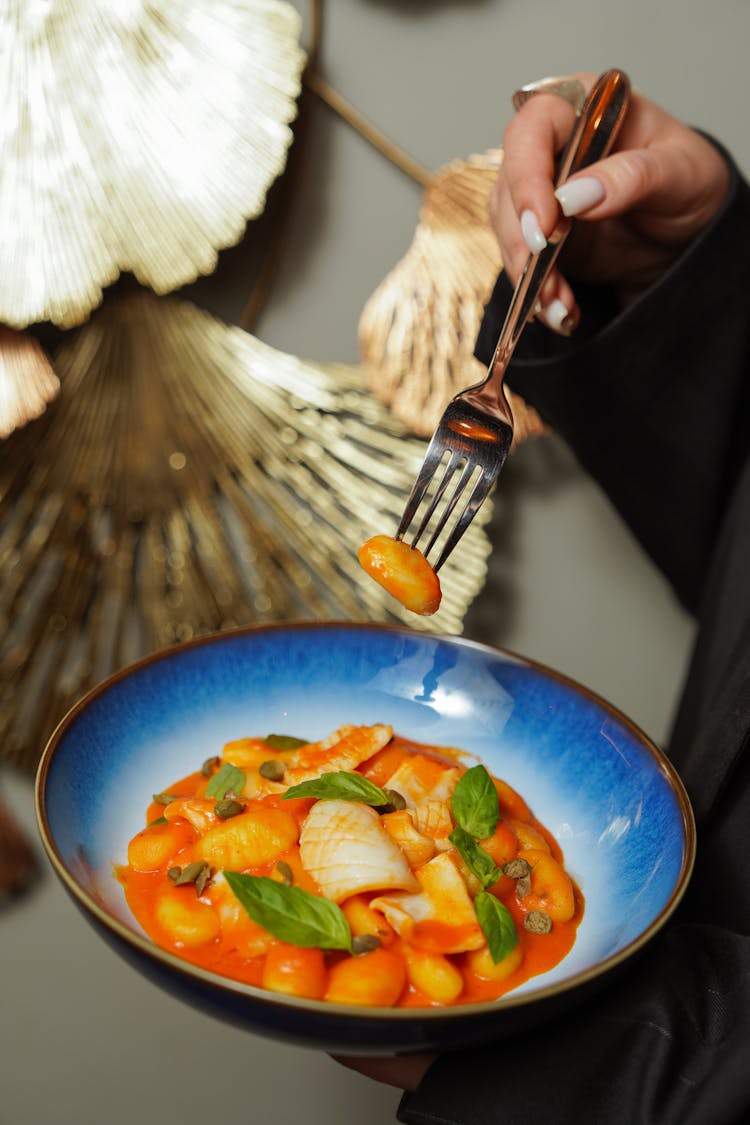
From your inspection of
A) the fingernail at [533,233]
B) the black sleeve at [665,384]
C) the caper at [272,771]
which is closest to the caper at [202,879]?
the caper at [272,771]

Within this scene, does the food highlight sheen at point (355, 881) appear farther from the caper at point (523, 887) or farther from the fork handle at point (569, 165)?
the fork handle at point (569, 165)

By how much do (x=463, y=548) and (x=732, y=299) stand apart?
542 millimetres

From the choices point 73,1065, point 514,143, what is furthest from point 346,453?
point 73,1065

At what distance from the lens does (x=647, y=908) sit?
754 mm

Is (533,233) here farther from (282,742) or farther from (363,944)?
(363,944)

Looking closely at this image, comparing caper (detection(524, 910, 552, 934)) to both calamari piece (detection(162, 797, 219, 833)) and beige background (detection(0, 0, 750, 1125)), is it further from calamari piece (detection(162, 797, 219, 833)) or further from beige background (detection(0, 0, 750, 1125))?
beige background (detection(0, 0, 750, 1125))

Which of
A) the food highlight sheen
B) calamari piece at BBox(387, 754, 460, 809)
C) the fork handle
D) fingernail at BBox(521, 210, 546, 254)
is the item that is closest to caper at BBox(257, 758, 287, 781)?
the food highlight sheen

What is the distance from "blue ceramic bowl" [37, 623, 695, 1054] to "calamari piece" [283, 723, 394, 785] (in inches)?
3.3

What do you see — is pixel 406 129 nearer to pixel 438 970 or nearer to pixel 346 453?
pixel 346 453

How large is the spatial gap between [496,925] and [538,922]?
0.07 meters

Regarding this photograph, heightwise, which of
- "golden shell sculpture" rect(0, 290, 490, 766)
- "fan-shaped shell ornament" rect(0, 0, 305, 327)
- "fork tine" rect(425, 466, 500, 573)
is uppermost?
"fan-shaped shell ornament" rect(0, 0, 305, 327)

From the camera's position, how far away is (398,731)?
3.39ft

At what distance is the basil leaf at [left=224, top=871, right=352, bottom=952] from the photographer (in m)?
0.69

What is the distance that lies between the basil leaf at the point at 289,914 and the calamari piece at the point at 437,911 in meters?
0.05
